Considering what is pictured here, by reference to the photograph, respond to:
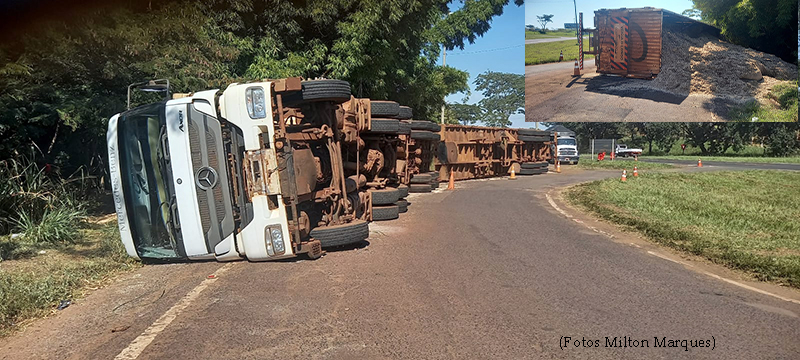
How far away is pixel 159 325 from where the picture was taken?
16.6 ft

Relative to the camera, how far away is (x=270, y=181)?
21.9 feet

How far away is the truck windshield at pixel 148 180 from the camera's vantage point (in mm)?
6672

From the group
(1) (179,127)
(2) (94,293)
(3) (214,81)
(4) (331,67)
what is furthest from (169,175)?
(4) (331,67)

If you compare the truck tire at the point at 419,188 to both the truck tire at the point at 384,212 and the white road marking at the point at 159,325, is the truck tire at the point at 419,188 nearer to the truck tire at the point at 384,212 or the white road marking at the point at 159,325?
the truck tire at the point at 384,212

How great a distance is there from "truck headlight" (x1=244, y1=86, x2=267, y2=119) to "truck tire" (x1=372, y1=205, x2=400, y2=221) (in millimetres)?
4882

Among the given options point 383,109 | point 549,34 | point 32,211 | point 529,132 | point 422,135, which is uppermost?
point 549,34

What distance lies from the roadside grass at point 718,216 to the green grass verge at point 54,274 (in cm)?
790

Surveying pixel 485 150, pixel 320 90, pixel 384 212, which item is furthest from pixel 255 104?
pixel 485 150

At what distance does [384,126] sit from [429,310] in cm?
625

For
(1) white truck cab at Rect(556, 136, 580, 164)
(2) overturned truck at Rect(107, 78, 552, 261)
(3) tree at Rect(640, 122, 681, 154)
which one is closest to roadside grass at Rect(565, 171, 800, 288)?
(2) overturned truck at Rect(107, 78, 552, 261)

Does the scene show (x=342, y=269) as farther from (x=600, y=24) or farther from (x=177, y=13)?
(x=600, y=24)

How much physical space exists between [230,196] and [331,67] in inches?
427

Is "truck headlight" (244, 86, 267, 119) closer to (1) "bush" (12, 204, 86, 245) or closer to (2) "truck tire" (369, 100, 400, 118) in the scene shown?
(1) "bush" (12, 204, 86, 245)

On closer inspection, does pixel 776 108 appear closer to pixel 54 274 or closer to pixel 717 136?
pixel 717 136
